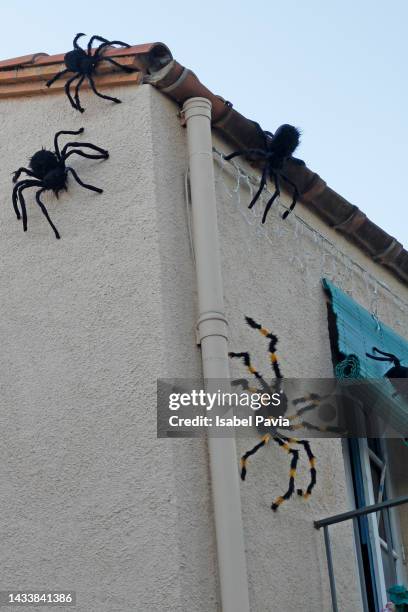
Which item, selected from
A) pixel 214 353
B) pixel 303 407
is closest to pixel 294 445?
pixel 303 407

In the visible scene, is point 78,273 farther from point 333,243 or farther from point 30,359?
point 333,243

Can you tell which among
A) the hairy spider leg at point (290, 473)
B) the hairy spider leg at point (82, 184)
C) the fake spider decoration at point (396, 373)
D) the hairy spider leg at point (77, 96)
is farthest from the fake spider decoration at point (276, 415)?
the hairy spider leg at point (77, 96)

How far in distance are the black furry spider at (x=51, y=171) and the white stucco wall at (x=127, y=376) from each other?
57 mm

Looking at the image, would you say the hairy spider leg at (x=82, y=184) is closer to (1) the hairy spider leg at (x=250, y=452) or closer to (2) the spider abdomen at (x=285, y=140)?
(2) the spider abdomen at (x=285, y=140)

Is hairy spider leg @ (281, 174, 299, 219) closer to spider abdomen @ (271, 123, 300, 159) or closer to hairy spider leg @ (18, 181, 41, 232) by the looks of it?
spider abdomen @ (271, 123, 300, 159)

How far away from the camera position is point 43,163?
6.29m

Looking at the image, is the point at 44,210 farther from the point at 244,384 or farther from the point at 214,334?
the point at 244,384

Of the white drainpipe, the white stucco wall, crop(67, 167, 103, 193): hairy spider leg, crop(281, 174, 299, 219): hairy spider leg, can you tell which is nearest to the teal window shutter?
the white stucco wall

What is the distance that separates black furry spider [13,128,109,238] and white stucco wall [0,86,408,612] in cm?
6

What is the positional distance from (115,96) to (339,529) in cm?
250

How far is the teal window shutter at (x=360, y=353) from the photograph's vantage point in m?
6.87

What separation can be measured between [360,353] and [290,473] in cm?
128

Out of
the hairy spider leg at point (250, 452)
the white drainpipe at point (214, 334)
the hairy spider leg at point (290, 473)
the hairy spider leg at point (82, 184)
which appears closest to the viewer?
the white drainpipe at point (214, 334)

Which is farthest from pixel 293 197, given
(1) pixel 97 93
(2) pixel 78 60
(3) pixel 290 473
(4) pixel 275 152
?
(3) pixel 290 473
